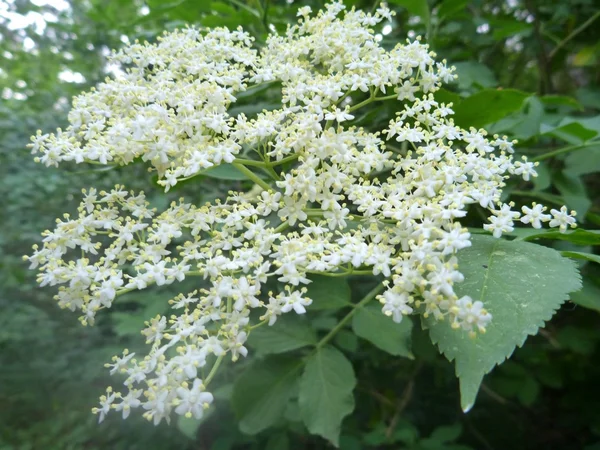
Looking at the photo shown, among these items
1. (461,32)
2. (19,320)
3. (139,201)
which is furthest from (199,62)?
(19,320)

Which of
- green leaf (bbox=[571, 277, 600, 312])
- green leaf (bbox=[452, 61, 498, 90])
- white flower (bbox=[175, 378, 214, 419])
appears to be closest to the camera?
white flower (bbox=[175, 378, 214, 419])

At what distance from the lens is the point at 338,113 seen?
1141 millimetres

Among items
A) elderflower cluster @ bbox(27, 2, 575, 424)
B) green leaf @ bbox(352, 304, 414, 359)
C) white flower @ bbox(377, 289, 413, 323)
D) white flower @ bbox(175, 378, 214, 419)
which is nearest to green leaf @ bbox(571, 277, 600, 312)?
elderflower cluster @ bbox(27, 2, 575, 424)

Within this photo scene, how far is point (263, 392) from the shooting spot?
4.60ft

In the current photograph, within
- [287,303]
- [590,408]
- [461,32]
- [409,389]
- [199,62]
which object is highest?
[461,32]

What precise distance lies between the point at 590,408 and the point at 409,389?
111cm

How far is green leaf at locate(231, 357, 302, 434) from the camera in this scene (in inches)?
53.6

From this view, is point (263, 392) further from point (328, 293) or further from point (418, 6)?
point (418, 6)

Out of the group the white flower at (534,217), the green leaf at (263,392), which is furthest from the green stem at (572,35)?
the green leaf at (263,392)

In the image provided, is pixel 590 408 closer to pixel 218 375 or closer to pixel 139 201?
pixel 218 375

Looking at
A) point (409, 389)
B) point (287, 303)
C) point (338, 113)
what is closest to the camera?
point (287, 303)

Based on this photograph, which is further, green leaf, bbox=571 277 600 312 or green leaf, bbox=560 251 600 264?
green leaf, bbox=571 277 600 312

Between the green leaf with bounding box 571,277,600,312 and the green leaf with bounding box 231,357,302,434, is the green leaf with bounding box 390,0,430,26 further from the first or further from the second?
the green leaf with bounding box 231,357,302,434

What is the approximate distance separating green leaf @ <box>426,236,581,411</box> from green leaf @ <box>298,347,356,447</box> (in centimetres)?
41
